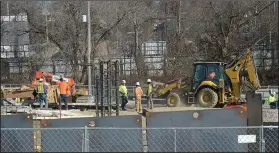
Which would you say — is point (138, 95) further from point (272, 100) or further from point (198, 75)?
point (272, 100)

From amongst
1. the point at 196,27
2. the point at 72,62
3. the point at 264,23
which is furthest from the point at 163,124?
the point at 196,27

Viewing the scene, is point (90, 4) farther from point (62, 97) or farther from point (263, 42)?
point (263, 42)

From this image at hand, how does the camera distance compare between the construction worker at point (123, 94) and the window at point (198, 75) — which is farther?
the window at point (198, 75)

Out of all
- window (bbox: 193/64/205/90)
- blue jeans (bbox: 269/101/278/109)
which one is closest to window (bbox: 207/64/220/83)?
window (bbox: 193/64/205/90)

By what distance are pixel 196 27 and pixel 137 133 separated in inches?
811

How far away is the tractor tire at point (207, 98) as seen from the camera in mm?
20234

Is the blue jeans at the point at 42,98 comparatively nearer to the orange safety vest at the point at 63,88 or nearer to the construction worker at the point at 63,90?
the construction worker at the point at 63,90

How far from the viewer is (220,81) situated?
20.5 metres

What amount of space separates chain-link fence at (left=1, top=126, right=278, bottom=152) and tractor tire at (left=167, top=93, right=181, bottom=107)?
15.9m

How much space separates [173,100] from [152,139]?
16.4m

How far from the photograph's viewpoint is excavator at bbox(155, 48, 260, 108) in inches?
778

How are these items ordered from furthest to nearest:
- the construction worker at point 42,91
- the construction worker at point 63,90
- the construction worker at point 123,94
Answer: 1. the construction worker at point 42,91
2. the construction worker at point 123,94
3. the construction worker at point 63,90

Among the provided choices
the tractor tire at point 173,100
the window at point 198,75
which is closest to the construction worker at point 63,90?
the tractor tire at point 173,100

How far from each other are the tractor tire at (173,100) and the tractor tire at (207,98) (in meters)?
1.52
